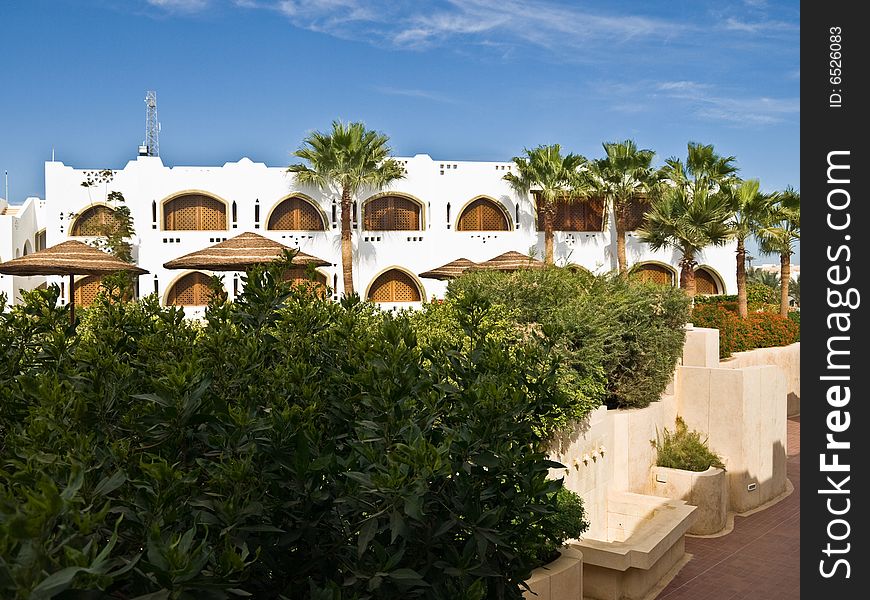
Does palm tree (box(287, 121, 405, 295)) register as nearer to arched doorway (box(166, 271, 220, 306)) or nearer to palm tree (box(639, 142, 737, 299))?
arched doorway (box(166, 271, 220, 306))

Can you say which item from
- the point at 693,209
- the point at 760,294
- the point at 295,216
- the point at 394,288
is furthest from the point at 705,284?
the point at 295,216

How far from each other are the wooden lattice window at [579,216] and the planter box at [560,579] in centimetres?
2521

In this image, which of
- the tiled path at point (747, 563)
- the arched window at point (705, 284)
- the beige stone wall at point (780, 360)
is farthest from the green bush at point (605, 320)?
the arched window at point (705, 284)

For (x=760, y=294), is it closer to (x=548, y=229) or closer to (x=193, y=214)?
(x=548, y=229)

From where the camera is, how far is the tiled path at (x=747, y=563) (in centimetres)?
902

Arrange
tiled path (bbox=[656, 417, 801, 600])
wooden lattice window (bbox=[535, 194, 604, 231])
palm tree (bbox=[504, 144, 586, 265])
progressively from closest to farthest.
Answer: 1. tiled path (bbox=[656, 417, 801, 600])
2. palm tree (bbox=[504, 144, 586, 265])
3. wooden lattice window (bbox=[535, 194, 604, 231])

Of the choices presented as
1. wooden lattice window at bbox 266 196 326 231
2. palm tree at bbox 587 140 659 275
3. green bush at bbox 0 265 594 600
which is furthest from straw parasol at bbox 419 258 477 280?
green bush at bbox 0 265 594 600

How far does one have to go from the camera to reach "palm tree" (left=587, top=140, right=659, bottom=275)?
29.7m

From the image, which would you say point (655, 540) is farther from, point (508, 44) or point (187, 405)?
point (508, 44)

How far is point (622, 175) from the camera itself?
29.9 metres

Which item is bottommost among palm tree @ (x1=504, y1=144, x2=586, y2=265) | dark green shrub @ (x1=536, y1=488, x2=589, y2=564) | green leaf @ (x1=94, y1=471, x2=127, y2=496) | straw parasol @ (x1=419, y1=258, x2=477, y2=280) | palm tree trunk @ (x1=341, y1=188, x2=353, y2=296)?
dark green shrub @ (x1=536, y1=488, x2=589, y2=564)

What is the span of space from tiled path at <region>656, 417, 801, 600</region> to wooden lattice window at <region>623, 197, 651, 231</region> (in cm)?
A: 2099

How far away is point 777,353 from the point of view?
19.6 metres

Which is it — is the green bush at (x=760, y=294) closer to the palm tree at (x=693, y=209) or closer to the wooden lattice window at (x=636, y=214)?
the wooden lattice window at (x=636, y=214)
